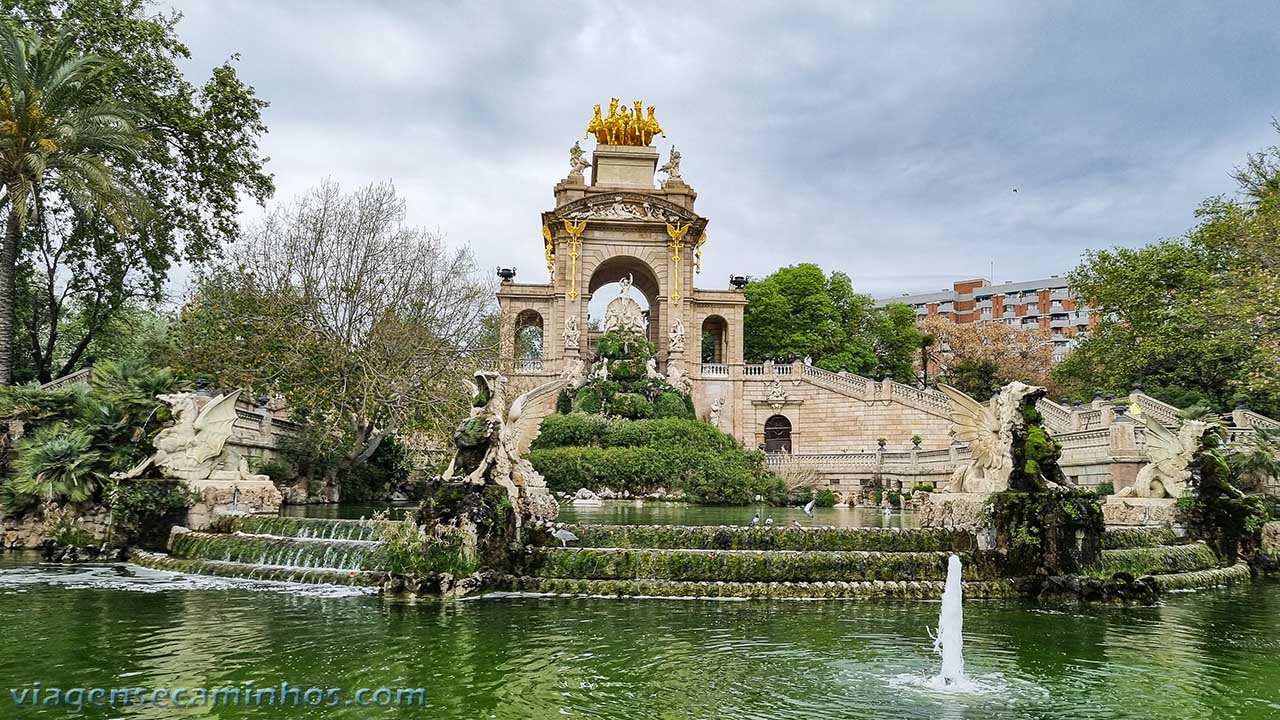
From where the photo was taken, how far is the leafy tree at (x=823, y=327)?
48469 millimetres

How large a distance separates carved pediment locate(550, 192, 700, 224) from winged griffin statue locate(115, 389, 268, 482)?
26472mm

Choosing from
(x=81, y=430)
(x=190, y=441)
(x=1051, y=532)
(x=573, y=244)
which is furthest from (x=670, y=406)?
(x=1051, y=532)

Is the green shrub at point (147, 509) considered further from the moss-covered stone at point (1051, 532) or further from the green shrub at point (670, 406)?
the green shrub at point (670, 406)

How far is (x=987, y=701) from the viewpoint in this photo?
21.7 feet

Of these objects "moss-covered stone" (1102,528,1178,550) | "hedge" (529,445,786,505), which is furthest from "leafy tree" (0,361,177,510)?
"moss-covered stone" (1102,528,1178,550)

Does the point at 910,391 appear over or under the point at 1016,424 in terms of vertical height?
over

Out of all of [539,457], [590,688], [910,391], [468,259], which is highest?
[468,259]

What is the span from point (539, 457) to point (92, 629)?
1936 centimetres

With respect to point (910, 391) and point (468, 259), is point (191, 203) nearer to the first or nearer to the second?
point (468, 259)

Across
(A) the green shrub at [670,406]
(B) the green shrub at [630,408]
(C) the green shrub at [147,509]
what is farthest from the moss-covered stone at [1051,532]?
(A) the green shrub at [670,406]

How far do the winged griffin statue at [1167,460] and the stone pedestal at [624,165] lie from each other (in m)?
32.8

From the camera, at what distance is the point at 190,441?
15.6 m

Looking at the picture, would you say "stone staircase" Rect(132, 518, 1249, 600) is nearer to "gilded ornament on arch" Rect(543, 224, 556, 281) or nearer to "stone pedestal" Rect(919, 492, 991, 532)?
"stone pedestal" Rect(919, 492, 991, 532)

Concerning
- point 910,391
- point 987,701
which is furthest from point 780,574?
point 910,391
